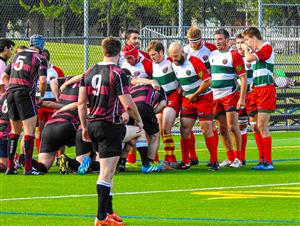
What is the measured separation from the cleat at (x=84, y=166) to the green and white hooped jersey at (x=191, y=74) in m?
2.05

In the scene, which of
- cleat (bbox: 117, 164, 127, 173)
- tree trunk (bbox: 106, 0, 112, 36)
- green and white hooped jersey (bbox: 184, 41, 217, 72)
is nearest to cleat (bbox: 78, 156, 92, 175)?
cleat (bbox: 117, 164, 127, 173)

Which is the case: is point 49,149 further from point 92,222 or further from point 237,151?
point 92,222

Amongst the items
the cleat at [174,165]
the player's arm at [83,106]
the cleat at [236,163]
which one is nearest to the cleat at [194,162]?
the cleat at [174,165]

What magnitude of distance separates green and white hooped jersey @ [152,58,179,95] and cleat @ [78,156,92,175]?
1.94 m

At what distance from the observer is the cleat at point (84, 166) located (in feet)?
52.8

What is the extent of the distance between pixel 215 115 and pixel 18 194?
5062mm

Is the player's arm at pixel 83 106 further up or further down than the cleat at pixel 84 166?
further up

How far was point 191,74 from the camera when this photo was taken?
16781 mm

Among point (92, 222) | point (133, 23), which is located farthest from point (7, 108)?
point (133, 23)

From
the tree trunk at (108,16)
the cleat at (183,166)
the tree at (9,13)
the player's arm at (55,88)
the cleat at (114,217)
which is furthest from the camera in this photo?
the tree trunk at (108,16)

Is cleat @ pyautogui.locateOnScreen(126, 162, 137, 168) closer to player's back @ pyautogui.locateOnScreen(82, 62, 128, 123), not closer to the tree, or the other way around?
player's back @ pyautogui.locateOnScreen(82, 62, 128, 123)

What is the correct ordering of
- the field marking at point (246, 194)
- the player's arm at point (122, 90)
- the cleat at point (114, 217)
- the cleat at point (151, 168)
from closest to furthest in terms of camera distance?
the cleat at point (114, 217) < the player's arm at point (122, 90) < the field marking at point (246, 194) < the cleat at point (151, 168)

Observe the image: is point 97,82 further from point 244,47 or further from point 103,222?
point 244,47

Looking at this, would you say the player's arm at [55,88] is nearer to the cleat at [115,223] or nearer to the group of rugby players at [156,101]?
the group of rugby players at [156,101]
